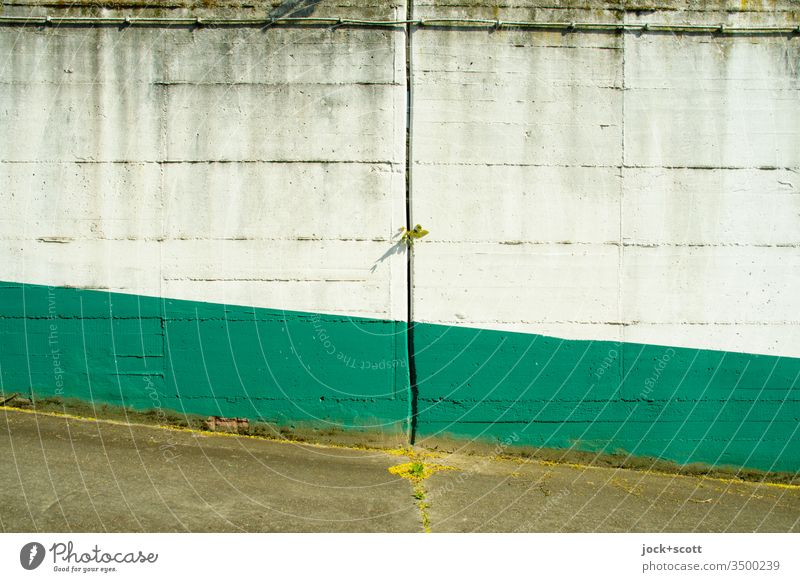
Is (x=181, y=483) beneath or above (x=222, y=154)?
beneath

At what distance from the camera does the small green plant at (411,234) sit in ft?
20.6

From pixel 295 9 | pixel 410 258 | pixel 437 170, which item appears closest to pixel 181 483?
pixel 410 258

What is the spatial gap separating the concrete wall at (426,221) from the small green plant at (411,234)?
0.30ft

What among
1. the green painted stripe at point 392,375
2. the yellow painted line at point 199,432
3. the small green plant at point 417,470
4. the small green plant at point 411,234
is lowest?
the small green plant at point 417,470

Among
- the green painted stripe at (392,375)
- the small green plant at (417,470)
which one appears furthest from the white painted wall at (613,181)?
the small green plant at (417,470)

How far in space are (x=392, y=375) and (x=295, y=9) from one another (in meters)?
2.97

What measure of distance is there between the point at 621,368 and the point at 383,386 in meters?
1.90

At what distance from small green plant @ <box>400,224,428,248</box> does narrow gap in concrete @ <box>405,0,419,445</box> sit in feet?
0.11

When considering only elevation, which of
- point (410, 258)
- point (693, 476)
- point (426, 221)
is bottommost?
point (693, 476)

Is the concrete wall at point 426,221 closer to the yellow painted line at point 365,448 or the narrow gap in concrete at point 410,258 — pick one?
the narrow gap in concrete at point 410,258

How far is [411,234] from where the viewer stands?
6293mm

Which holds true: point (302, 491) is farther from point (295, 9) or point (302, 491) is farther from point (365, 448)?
point (295, 9)

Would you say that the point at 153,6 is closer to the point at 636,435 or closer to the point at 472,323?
the point at 472,323

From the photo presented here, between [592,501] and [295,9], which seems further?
[295,9]
